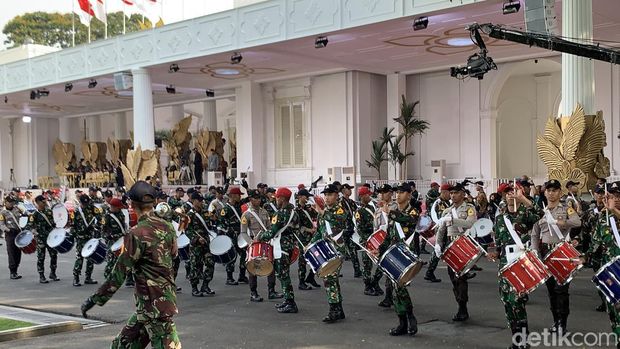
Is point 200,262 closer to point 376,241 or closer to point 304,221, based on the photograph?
point 304,221

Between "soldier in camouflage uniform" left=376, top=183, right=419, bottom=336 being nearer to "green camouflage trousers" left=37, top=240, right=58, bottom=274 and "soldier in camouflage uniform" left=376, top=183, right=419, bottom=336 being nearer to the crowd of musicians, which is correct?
the crowd of musicians

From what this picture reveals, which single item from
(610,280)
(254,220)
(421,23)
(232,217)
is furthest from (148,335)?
(421,23)

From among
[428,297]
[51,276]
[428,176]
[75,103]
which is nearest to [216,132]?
[75,103]

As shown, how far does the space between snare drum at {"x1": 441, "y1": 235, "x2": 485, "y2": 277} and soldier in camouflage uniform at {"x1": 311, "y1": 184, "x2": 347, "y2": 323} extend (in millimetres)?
1503

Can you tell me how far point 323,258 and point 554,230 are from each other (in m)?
2.73

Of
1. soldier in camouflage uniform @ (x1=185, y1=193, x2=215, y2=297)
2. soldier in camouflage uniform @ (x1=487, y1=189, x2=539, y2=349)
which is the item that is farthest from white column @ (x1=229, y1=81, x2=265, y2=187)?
soldier in camouflage uniform @ (x1=487, y1=189, x2=539, y2=349)

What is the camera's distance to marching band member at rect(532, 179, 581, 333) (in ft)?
24.2

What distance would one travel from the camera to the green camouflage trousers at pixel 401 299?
7.57 meters

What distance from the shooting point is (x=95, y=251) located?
37.7 ft

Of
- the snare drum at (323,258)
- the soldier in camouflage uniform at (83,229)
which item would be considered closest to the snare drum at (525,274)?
the snare drum at (323,258)

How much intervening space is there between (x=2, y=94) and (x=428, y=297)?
80.6ft

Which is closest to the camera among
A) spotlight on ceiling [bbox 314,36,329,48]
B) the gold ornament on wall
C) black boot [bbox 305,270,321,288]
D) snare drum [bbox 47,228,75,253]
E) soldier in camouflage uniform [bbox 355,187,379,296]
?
soldier in camouflage uniform [bbox 355,187,379,296]

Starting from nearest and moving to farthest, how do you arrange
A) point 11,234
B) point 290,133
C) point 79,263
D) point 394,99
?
1. point 79,263
2. point 11,234
3. point 394,99
4. point 290,133

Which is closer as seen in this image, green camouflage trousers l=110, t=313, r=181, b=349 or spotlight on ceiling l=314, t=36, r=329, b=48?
green camouflage trousers l=110, t=313, r=181, b=349
